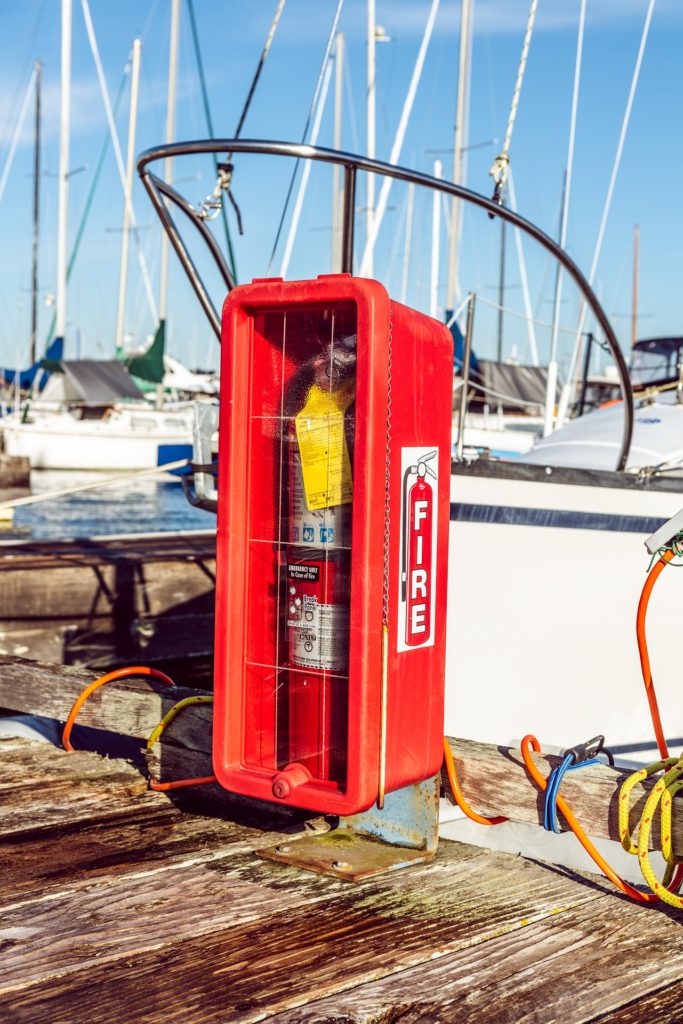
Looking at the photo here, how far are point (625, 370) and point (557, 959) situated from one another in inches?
88.5

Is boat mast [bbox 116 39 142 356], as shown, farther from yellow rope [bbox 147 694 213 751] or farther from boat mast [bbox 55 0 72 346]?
yellow rope [bbox 147 694 213 751]

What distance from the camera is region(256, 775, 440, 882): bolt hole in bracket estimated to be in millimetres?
2754

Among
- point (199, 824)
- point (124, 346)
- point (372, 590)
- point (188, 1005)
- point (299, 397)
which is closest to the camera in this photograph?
point (188, 1005)

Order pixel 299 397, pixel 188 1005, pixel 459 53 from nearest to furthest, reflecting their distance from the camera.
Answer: pixel 188 1005 → pixel 299 397 → pixel 459 53

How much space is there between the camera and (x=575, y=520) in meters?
4.60

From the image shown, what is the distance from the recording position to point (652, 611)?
4527mm

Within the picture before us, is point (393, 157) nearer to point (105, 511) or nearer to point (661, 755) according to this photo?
point (661, 755)

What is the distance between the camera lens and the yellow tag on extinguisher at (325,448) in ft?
8.54

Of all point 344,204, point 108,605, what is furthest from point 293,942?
point 108,605

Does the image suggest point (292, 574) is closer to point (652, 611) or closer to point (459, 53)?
point (652, 611)

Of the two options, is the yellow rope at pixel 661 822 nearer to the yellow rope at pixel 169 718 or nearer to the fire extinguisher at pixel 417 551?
Result: the fire extinguisher at pixel 417 551

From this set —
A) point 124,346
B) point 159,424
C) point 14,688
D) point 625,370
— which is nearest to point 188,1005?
point 14,688

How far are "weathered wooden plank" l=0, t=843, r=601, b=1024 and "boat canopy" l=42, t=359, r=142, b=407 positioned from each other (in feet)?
104

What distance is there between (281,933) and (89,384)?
1284 inches
